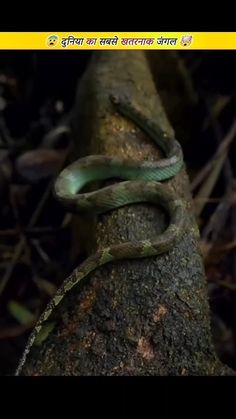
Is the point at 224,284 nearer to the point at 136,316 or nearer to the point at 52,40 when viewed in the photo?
the point at 136,316

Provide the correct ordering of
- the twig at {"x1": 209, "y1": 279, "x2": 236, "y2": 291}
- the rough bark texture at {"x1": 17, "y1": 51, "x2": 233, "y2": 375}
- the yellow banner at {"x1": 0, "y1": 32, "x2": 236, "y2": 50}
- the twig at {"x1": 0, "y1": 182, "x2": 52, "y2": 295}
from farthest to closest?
the twig at {"x1": 0, "y1": 182, "x2": 52, "y2": 295} → the twig at {"x1": 209, "y1": 279, "x2": 236, "y2": 291} → the yellow banner at {"x1": 0, "y1": 32, "x2": 236, "y2": 50} → the rough bark texture at {"x1": 17, "y1": 51, "x2": 233, "y2": 375}

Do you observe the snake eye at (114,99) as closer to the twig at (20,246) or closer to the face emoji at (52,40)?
the face emoji at (52,40)

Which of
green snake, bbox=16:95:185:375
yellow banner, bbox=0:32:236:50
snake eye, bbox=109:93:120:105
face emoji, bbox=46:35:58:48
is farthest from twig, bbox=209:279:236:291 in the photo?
face emoji, bbox=46:35:58:48

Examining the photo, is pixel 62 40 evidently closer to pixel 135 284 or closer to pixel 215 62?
pixel 135 284

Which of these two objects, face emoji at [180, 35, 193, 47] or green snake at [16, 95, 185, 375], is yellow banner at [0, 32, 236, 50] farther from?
green snake at [16, 95, 185, 375]

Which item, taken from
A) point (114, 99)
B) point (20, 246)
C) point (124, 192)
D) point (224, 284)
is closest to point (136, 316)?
point (124, 192)

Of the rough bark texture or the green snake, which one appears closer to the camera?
the rough bark texture
